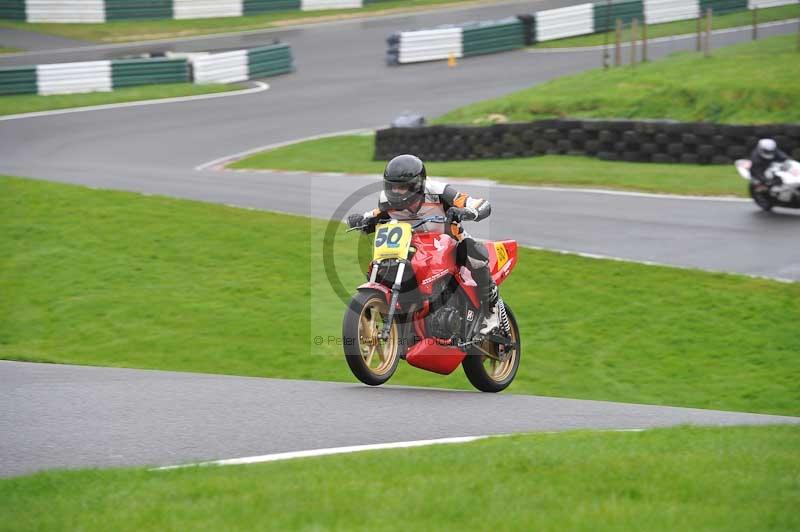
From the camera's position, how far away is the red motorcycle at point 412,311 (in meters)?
7.78

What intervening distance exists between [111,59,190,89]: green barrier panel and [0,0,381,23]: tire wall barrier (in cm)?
976

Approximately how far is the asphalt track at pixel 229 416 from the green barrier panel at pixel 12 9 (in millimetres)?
35099

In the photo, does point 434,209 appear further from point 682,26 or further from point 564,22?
point 682,26

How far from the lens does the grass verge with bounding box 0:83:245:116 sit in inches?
A: 1161

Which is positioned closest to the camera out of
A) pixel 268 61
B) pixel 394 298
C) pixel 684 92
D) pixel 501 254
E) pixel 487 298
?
pixel 394 298

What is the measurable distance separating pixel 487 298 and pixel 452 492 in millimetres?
3585

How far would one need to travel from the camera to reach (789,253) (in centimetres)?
1355

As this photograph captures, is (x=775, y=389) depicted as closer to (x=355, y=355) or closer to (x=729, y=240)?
(x=355, y=355)

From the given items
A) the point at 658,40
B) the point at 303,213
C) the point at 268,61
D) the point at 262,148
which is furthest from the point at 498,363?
the point at 658,40

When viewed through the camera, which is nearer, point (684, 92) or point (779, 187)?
point (779, 187)

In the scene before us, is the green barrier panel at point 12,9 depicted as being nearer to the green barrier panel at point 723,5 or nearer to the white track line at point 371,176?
the white track line at point 371,176

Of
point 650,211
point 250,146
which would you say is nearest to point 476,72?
point 250,146

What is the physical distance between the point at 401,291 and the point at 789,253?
7.29 metres

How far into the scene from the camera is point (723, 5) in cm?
4138
